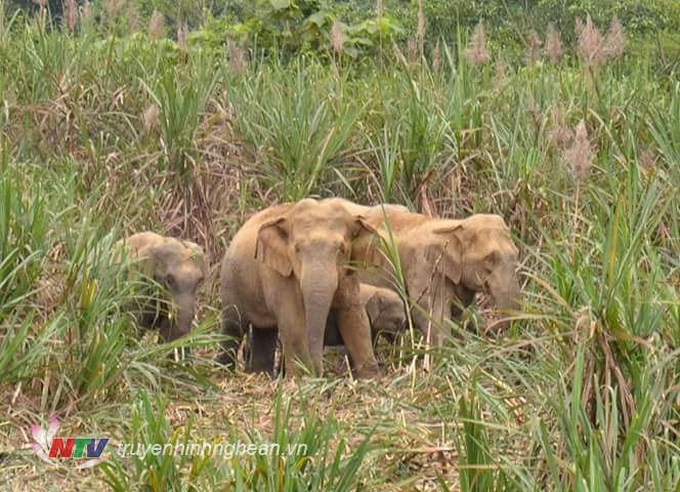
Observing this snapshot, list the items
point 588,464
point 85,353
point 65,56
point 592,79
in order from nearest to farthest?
point 588,464 → point 85,353 → point 592,79 → point 65,56

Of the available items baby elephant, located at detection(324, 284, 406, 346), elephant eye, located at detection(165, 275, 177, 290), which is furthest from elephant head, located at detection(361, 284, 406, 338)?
elephant eye, located at detection(165, 275, 177, 290)

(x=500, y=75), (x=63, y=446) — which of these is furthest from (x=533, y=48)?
(x=63, y=446)

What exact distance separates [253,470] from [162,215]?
16.8ft

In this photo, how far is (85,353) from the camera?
7.27 m

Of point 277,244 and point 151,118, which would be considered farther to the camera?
point 151,118

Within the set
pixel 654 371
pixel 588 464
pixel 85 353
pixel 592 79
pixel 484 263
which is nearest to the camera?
pixel 588 464

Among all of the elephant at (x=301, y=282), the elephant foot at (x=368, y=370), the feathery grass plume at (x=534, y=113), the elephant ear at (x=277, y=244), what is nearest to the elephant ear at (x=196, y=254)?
the elephant at (x=301, y=282)

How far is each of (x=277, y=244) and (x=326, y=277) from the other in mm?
A: 474

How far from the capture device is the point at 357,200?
1084 centimetres

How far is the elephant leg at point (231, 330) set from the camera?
9.52m

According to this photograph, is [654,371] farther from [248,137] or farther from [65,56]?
[65,56]

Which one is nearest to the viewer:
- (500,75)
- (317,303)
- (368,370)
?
(317,303)

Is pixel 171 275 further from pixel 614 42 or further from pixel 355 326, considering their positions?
pixel 614 42

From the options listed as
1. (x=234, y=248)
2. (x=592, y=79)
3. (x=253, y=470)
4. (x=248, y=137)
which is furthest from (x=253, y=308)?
(x=253, y=470)
